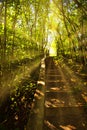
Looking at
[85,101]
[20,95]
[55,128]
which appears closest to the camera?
[55,128]

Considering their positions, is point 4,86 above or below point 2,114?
above

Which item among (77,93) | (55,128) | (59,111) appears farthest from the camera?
(77,93)

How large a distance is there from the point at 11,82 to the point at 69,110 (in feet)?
9.30

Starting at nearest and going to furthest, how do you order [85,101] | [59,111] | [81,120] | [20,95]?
[81,120] < [59,111] < [85,101] < [20,95]

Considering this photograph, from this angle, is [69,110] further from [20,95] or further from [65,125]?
[20,95]

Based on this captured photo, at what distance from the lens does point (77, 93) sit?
7562 mm

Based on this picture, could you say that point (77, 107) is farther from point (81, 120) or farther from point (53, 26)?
point (53, 26)

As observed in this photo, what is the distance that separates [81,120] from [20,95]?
4.25 meters

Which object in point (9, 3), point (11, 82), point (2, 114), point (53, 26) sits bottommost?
point (2, 114)

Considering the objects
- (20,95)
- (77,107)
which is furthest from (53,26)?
(77,107)

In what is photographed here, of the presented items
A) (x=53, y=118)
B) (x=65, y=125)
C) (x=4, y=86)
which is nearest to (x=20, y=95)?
(x=4, y=86)

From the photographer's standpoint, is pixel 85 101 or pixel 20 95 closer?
pixel 85 101

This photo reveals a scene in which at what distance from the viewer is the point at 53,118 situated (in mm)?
5219

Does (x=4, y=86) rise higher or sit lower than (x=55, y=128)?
higher
